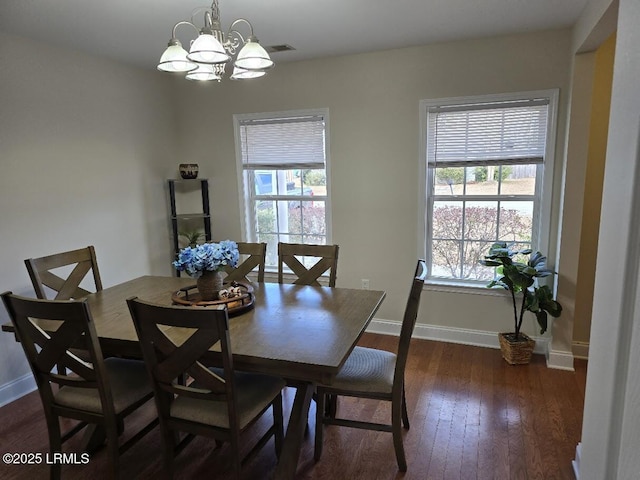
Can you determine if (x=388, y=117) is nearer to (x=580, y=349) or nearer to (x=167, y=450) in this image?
(x=580, y=349)

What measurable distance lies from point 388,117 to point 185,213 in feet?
7.46

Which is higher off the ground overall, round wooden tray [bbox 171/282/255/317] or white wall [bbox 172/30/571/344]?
white wall [bbox 172/30/571/344]

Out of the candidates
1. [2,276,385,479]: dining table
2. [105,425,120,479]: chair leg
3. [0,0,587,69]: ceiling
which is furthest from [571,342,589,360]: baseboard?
[105,425,120,479]: chair leg

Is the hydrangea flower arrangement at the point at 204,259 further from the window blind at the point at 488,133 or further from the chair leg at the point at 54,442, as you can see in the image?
the window blind at the point at 488,133

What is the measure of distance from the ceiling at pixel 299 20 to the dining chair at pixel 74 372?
1.75 m

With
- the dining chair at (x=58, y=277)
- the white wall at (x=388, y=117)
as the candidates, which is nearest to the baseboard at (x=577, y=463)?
the white wall at (x=388, y=117)

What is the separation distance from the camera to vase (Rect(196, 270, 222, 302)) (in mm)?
2258

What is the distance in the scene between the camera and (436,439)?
2.32m

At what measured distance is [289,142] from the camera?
3.91 m

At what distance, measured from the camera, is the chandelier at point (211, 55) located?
1860 mm

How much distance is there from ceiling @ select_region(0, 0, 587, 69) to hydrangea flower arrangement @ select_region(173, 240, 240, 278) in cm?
143

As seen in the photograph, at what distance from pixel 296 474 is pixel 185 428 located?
65 cm

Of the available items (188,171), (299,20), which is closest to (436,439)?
(299,20)

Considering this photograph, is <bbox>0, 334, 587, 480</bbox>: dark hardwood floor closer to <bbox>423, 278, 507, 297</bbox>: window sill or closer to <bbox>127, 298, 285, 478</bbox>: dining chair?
<bbox>127, 298, 285, 478</bbox>: dining chair
